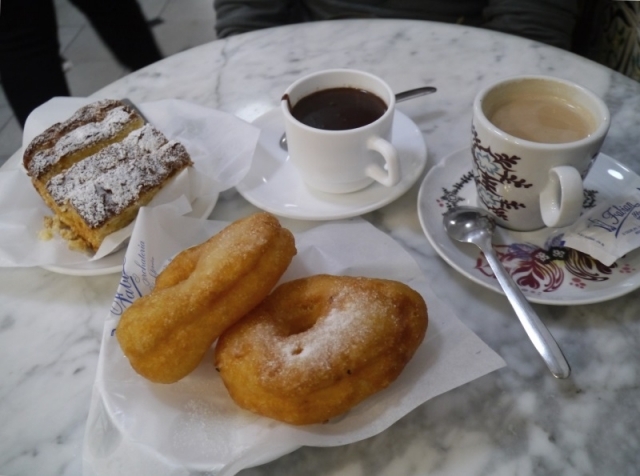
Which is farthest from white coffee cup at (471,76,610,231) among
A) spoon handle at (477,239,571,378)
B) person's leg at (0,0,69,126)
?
person's leg at (0,0,69,126)

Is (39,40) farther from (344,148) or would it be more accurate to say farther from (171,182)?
(344,148)

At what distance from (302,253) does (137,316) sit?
259 millimetres

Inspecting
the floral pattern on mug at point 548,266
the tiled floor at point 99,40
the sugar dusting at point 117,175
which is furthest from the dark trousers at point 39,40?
the floral pattern on mug at point 548,266

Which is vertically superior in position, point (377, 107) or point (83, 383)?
point (377, 107)

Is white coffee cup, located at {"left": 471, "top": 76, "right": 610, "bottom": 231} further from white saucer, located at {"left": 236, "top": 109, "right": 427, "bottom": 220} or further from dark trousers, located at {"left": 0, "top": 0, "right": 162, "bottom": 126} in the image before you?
dark trousers, located at {"left": 0, "top": 0, "right": 162, "bottom": 126}

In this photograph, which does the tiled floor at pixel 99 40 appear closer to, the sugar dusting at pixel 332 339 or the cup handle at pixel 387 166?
the cup handle at pixel 387 166

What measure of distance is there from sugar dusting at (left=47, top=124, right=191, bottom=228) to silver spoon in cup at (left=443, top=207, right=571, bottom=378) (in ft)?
1.62

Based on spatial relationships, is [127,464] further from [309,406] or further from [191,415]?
[309,406]

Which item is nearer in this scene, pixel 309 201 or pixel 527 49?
pixel 309 201

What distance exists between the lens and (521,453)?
62cm

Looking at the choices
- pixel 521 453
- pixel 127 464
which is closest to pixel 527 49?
pixel 521 453

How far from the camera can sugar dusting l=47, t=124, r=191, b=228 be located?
0.90m

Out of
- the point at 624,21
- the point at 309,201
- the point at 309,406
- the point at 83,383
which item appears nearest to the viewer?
the point at 309,406

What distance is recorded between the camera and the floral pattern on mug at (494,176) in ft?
2.58
